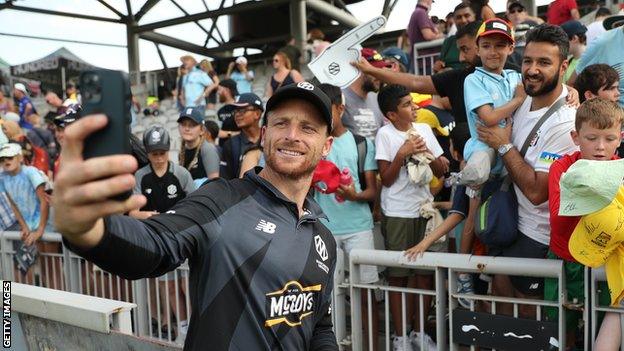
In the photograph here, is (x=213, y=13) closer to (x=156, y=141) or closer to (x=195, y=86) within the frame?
(x=195, y=86)

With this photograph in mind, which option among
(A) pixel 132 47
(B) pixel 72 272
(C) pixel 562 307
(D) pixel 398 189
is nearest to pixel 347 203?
(D) pixel 398 189

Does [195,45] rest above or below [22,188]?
above

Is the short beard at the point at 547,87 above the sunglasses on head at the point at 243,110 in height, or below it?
above

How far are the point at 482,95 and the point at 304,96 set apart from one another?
1.56m

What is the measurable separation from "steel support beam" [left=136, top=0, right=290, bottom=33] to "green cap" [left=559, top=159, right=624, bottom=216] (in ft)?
55.6

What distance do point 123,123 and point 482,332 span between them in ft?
7.70

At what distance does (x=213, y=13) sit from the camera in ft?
66.7

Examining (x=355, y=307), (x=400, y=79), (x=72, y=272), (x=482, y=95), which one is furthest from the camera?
(x=72, y=272)

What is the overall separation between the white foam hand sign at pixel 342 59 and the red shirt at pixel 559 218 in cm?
172

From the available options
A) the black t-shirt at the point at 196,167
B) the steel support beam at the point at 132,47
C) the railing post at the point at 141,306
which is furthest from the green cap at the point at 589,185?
the steel support beam at the point at 132,47

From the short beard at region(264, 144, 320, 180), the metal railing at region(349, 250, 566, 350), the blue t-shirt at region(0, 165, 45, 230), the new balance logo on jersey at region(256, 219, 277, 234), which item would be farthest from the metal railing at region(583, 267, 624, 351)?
the blue t-shirt at region(0, 165, 45, 230)

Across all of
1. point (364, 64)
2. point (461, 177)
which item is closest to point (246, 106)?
point (364, 64)

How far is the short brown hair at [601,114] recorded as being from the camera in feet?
8.61

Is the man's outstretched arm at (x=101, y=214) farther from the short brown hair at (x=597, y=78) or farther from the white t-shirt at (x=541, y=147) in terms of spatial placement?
the short brown hair at (x=597, y=78)
